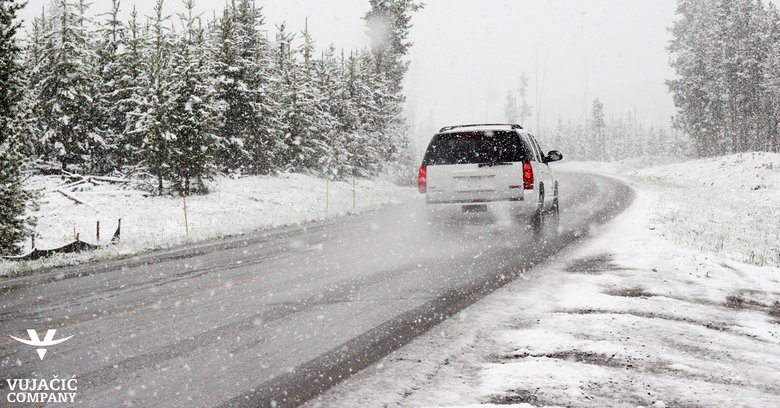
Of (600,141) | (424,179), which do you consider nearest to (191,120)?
(424,179)

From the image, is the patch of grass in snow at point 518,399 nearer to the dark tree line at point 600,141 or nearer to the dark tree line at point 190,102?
the dark tree line at point 190,102

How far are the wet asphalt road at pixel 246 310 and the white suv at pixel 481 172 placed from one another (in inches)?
27.6

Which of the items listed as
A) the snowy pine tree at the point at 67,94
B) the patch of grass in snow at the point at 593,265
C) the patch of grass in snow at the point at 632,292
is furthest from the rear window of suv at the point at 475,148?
the snowy pine tree at the point at 67,94

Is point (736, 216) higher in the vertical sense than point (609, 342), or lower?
higher

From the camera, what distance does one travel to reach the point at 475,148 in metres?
11.2

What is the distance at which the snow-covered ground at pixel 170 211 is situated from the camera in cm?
1480

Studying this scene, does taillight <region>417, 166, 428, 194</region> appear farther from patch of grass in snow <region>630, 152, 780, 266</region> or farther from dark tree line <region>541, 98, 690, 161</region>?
dark tree line <region>541, 98, 690, 161</region>

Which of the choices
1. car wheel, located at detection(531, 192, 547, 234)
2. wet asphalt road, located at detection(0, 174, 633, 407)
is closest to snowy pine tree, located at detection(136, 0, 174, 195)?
wet asphalt road, located at detection(0, 174, 633, 407)

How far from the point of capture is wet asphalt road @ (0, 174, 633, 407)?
13.2ft

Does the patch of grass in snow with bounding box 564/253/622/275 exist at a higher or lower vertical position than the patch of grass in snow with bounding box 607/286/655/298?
higher

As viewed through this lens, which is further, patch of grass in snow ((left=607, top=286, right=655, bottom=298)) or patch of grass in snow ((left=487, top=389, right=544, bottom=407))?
patch of grass in snow ((left=607, top=286, right=655, bottom=298))

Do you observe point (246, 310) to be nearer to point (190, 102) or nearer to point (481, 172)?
point (481, 172)

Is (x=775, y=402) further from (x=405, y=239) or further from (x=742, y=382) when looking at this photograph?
(x=405, y=239)

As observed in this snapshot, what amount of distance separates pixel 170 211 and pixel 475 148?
43.3ft
